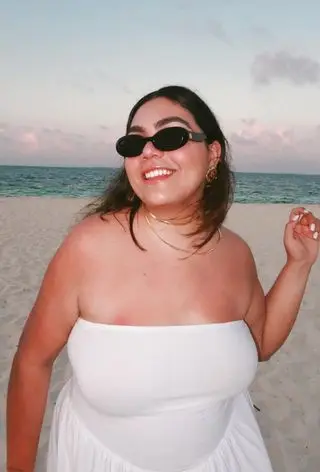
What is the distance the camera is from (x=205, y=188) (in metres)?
1.92

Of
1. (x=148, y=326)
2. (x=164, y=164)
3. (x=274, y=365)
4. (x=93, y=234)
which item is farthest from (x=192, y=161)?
(x=274, y=365)

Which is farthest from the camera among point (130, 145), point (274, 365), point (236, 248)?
point (274, 365)

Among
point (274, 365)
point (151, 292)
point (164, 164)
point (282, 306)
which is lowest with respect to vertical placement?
point (274, 365)

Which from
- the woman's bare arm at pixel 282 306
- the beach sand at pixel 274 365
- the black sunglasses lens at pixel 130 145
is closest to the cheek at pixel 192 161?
the black sunglasses lens at pixel 130 145

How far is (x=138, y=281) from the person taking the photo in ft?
5.17

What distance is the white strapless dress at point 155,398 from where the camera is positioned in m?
1.50

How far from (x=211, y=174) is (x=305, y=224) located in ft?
1.29

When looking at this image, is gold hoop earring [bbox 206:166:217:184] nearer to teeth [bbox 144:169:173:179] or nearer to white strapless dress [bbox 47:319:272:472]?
teeth [bbox 144:169:173:179]

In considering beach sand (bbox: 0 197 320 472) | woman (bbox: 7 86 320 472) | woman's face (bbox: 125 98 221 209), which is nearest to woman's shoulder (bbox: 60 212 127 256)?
woman (bbox: 7 86 320 472)

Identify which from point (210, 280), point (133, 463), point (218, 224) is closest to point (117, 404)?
point (133, 463)

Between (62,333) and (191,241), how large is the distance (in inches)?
19.9

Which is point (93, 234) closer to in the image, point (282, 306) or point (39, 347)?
point (39, 347)

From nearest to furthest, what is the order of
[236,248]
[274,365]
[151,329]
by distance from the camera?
[151,329] < [236,248] < [274,365]

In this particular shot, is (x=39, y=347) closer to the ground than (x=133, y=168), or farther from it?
closer to the ground
